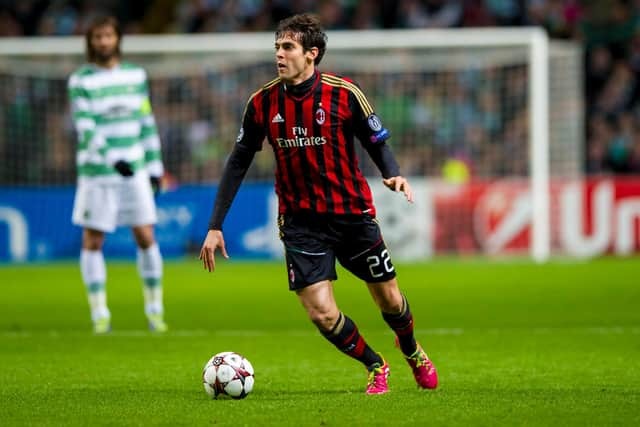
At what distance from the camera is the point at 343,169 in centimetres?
653

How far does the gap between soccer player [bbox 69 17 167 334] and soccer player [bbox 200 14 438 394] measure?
127 inches

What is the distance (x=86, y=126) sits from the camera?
9.62 metres

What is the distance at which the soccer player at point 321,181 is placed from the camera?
21.2 feet

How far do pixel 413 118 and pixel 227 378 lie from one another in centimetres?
1223

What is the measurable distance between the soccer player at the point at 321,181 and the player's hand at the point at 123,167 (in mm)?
3125

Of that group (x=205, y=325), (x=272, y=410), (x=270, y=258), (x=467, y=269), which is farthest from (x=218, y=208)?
(x=270, y=258)

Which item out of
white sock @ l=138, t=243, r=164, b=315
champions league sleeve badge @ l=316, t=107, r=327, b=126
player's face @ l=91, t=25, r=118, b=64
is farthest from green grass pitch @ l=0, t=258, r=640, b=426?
player's face @ l=91, t=25, r=118, b=64

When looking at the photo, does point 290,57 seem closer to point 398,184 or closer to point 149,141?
point 398,184

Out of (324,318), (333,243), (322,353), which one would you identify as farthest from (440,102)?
(324,318)

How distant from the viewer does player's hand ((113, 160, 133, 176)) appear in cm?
959

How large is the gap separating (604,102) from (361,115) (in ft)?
47.7

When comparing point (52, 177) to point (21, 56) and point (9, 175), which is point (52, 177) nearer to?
point (9, 175)

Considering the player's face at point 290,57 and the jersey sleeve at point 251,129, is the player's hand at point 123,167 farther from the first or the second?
the player's face at point 290,57

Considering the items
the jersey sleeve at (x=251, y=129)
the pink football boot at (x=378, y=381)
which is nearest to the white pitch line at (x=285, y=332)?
the pink football boot at (x=378, y=381)
